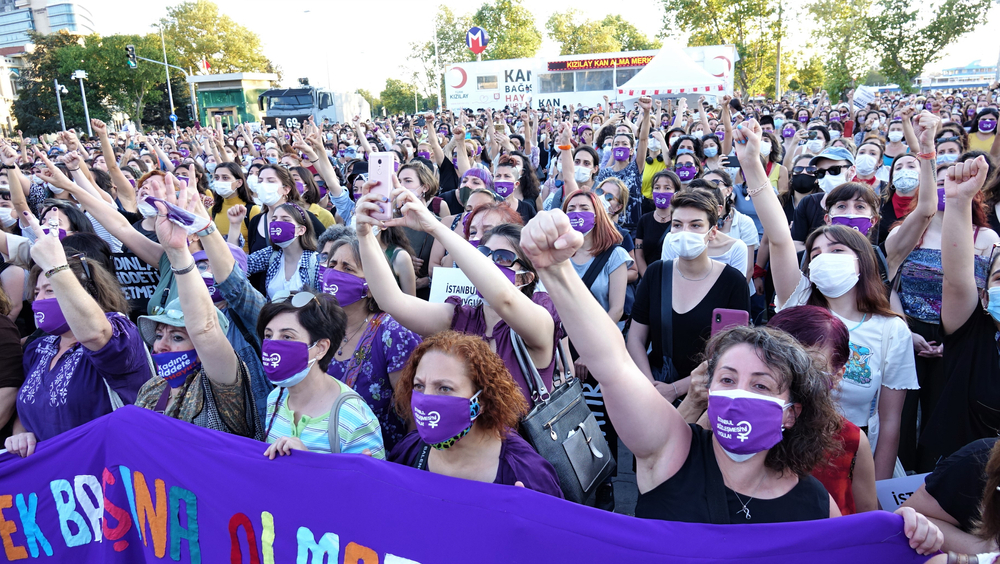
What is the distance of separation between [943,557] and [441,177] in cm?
724

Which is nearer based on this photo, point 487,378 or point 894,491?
point 487,378

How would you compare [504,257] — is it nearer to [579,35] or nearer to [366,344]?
[366,344]

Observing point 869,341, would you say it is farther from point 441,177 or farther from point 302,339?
point 441,177

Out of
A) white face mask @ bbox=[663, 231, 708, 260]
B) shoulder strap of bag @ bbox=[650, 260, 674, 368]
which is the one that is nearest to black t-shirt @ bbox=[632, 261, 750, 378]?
shoulder strap of bag @ bbox=[650, 260, 674, 368]

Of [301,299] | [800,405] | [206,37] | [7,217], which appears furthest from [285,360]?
[206,37]

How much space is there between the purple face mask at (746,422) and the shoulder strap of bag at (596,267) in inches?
83.2

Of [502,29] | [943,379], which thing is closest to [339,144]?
[943,379]

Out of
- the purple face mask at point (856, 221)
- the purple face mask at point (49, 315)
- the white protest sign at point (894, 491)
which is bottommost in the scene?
the white protest sign at point (894, 491)

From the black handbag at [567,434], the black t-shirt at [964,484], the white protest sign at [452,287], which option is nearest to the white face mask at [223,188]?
the white protest sign at [452,287]

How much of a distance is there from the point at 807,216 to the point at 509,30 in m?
60.4

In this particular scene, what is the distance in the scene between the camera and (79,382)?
3.03 meters

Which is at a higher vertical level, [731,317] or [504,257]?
[504,257]

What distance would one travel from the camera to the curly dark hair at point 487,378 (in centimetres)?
232

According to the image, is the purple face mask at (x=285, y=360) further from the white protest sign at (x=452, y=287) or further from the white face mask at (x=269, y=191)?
the white face mask at (x=269, y=191)
